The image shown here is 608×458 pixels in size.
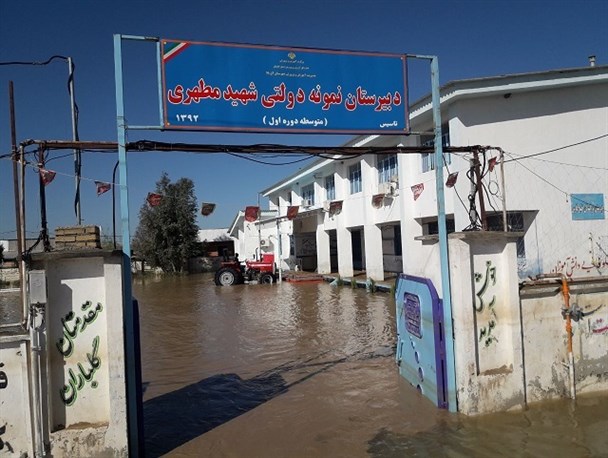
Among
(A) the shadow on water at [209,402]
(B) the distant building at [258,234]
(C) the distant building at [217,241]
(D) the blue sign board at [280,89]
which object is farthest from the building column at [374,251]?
(C) the distant building at [217,241]

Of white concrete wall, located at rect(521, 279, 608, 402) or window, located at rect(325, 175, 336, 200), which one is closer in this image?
white concrete wall, located at rect(521, 279, 608, 402)

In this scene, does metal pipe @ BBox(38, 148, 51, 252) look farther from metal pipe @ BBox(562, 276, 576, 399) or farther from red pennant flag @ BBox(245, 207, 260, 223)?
red pennant flag @ BBox(245, 207, 260, 223)

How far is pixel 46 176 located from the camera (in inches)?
195

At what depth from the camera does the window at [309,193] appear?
91.2ft

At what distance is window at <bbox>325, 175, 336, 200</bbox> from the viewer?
956 inches

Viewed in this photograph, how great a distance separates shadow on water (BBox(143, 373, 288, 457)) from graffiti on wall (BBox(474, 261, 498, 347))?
9.58 ft

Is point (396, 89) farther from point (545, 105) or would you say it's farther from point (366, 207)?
point (366, 207)

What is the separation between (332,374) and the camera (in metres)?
7.07

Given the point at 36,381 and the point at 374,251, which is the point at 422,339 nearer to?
the point at 36,381

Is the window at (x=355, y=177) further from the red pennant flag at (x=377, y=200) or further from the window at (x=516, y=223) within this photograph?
the window at (x=516, y=223)

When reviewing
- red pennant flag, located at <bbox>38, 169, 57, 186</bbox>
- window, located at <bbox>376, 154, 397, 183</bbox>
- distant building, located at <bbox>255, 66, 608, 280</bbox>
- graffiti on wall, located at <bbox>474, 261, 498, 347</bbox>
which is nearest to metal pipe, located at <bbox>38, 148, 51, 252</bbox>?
red pennant flag, located at <bbox>38, 169, 57, 186</bbox>

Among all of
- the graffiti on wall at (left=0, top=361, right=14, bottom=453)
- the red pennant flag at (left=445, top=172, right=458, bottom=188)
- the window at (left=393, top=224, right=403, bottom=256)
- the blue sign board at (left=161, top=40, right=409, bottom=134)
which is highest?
the blue sign board at (left=161, top=40, right=409, bottom=134)

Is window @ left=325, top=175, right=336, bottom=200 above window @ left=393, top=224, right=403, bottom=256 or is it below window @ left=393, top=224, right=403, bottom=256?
above

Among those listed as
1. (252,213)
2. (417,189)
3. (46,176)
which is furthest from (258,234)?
(46,176)
